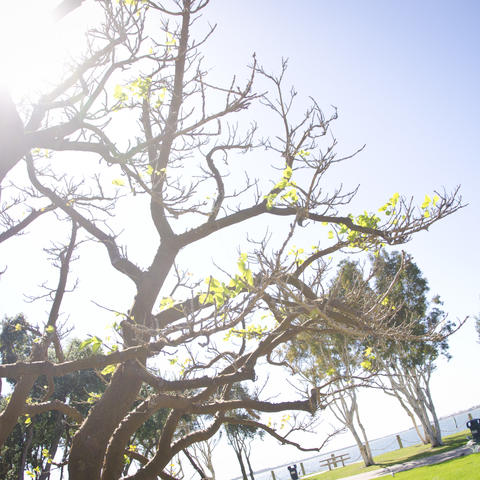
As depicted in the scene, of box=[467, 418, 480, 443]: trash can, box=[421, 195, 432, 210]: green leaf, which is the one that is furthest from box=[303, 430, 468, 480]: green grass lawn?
box=[421, 195, 432, 210]: green leaf

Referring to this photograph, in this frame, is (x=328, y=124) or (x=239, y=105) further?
(x=328, y=124)

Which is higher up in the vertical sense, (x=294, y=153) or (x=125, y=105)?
(x=125, y=105)

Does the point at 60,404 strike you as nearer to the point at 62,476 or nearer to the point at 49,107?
the point at 49,107

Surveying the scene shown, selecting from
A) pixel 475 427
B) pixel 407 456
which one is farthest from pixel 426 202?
pixel 407 456

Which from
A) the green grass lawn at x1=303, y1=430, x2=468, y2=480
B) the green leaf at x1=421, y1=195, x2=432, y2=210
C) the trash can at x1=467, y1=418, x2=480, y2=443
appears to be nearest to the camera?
the green leaf at x1=421, y1=195, x2=432, y2=210

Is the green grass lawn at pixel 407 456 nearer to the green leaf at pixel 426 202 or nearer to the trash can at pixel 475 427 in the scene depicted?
the trash can at pixel 475 427

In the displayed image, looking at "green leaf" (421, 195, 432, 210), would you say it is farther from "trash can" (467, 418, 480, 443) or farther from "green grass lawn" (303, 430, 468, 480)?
"green grass lawn" (303, 430, 468, 480)

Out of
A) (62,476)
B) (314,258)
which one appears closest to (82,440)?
(314,258)

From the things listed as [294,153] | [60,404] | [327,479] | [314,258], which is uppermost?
[294,153]

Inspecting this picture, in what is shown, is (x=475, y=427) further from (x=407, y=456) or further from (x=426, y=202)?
(x=426, y=202)

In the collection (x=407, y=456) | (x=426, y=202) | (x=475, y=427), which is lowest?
(x=407, y=456)

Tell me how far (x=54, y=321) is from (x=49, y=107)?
9.58ft

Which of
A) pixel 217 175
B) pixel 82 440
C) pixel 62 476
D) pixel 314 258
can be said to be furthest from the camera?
pixel 62 476

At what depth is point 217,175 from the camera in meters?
5.99
